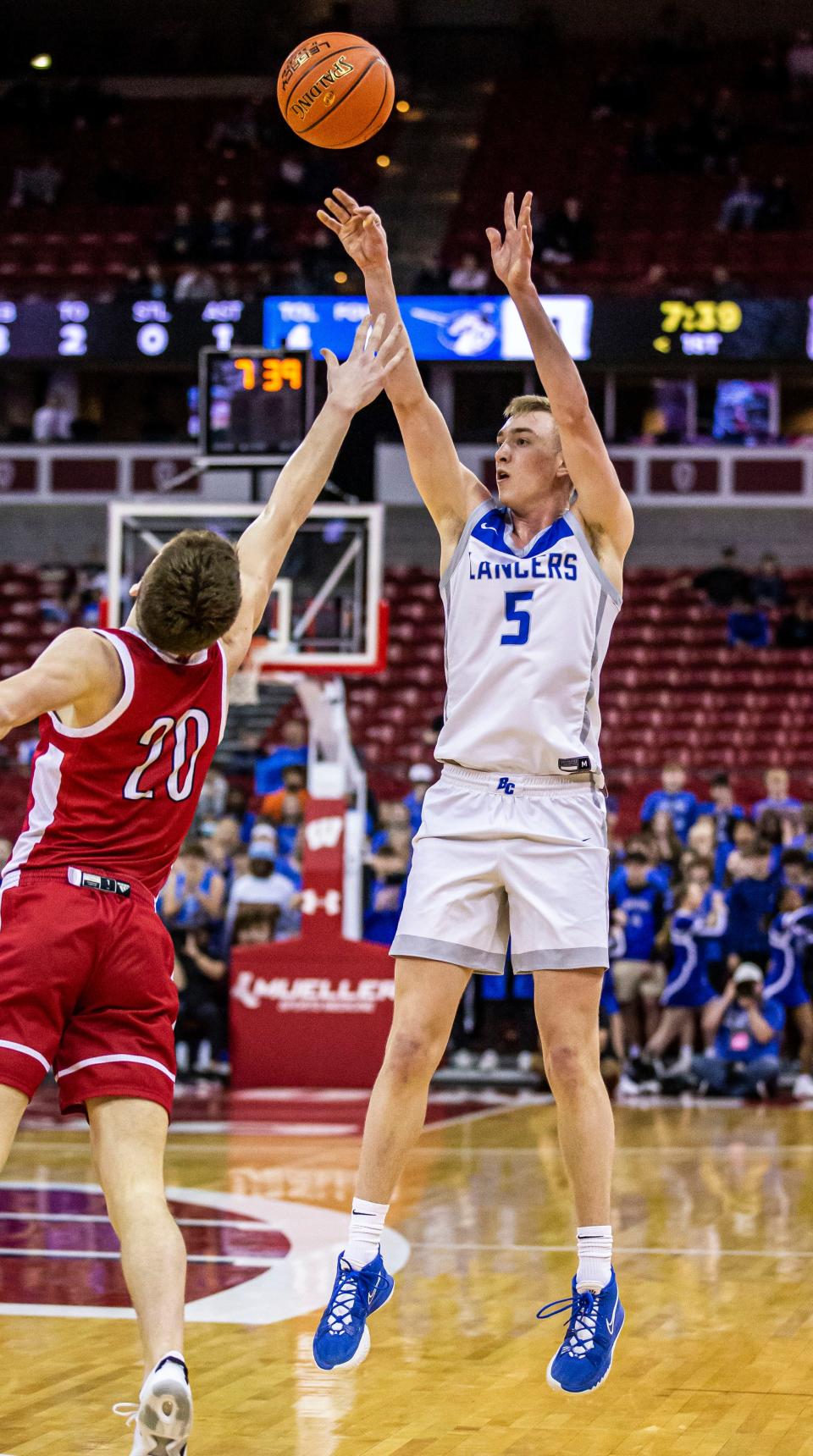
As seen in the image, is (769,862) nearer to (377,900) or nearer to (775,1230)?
(377,900)

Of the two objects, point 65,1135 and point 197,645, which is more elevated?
point 197,645

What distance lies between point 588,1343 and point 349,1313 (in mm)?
621

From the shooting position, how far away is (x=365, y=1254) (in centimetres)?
487

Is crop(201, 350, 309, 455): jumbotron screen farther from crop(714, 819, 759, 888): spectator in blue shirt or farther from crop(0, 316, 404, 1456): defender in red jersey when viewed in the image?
crop(0, 316, 404, 1456): defender in red jersey

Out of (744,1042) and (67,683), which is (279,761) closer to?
(744,1042)

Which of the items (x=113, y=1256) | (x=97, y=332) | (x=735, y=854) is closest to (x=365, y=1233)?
(x=113, y=1256)

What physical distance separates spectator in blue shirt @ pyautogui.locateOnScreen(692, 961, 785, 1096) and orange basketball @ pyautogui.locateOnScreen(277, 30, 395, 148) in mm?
8360

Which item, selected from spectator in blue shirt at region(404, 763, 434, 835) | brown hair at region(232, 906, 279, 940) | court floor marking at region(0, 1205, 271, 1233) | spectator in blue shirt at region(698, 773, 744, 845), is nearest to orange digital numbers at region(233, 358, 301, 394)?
spectator in blue shirt at region(404, 763, 434, 835)

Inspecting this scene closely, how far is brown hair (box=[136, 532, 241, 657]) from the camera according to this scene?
4.24 metres

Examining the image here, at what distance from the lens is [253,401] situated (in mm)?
13367

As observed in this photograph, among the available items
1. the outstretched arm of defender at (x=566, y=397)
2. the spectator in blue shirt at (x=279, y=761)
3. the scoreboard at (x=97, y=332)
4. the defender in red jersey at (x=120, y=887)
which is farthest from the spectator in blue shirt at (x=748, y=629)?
the defender in red jersey at (x=120, y=887)

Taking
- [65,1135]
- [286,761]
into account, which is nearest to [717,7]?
[286,761]

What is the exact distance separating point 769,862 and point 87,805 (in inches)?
417

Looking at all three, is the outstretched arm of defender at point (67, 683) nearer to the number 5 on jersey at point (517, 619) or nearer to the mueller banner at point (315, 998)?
the number 5 on jersey at point (517, 619)
